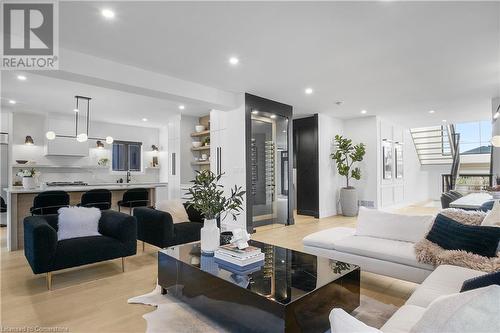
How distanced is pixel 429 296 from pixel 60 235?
143 inches

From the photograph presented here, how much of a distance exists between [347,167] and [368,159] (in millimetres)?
758

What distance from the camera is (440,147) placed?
10531 mm

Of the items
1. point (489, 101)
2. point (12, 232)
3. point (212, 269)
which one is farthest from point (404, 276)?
point (489, 101)

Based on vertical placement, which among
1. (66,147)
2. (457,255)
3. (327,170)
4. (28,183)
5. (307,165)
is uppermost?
(66,147)

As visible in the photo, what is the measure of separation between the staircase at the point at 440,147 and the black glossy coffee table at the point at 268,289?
394 inches

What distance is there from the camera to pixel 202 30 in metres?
2.96

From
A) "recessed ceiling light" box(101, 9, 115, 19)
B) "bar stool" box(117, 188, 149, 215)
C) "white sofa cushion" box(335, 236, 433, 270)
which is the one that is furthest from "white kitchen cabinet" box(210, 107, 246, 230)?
"recessed ceiling light" box(101, 9, 115, 19)

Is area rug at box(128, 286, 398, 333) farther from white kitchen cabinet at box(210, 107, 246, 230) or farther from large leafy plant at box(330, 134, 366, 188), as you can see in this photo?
large leafy plant at box(330, 134, 366, 188)

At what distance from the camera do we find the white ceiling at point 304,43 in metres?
2.63

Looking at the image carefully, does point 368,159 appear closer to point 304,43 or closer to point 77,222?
point 304,43

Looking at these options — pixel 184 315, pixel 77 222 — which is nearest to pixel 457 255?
pixel 184 315

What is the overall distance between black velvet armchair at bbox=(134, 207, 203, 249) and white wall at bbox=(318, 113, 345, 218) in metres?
4.07

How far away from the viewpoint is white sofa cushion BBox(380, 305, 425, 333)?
1367 mm

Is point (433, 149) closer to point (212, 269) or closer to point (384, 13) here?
point (384, 13)
